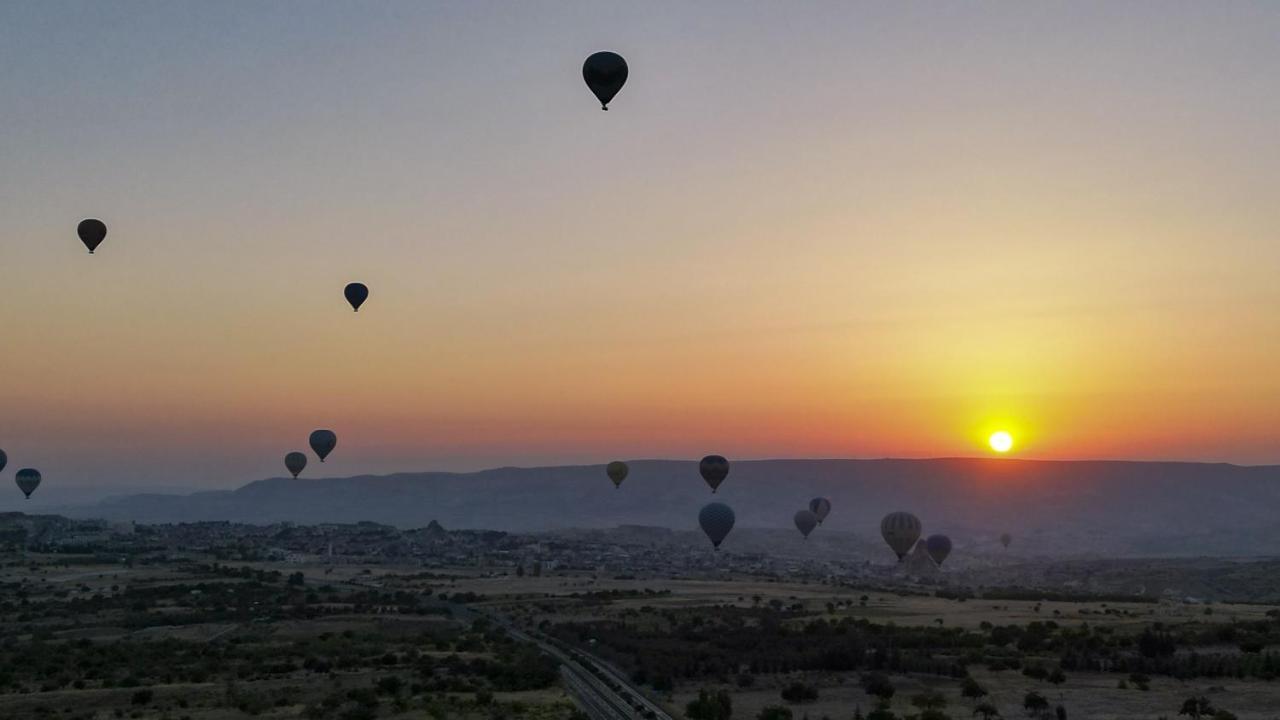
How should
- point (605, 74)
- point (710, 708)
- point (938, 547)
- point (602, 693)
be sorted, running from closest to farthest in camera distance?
point (710, 708) < point (602, 693) < point (605, 74) < point (938, 547)

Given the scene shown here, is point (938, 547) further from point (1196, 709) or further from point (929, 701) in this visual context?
point (1196, 709)

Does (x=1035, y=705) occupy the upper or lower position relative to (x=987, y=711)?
upper

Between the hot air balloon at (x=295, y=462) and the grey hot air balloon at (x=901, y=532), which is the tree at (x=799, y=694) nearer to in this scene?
the grey hot air balloon at (x=901, y=532)

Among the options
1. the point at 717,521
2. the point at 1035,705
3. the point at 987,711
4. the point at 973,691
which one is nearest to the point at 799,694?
the point at 973,691

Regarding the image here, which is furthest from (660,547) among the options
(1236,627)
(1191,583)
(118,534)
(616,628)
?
(1236,627)

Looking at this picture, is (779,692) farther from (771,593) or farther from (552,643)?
(771,593)

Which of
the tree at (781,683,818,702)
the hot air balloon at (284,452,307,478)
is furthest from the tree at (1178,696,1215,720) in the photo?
the hot air balloon at (284,452,307,478)

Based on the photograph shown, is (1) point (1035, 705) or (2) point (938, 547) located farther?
(2) point (938, 547)
